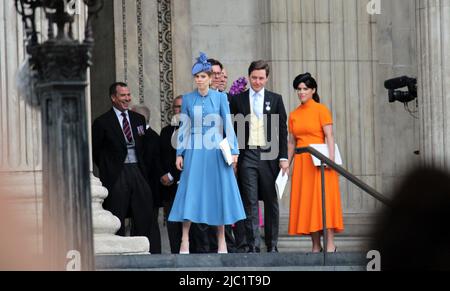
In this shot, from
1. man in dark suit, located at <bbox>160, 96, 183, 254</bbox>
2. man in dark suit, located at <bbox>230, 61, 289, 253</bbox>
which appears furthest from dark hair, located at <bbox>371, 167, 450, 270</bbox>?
man in dark suit, located at <bbox>160, 96, 183, 254</bbox>

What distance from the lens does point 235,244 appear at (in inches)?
582

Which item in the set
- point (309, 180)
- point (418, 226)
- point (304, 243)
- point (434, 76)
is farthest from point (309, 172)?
point (418, 226)

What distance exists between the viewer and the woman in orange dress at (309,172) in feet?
48.2

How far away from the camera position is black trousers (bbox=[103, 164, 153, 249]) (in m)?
14.6

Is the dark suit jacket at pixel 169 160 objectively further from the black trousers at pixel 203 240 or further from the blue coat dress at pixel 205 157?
the blue coat dress at pixel 205 157

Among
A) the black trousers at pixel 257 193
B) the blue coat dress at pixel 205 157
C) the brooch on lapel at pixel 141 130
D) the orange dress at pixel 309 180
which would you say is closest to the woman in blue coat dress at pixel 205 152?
the blue coat dress at pixel 205 157

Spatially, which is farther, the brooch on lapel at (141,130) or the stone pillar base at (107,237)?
the brooch on lapel at (141,130)

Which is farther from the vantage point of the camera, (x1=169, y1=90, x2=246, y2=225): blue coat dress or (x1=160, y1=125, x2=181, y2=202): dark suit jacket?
(x1=160, y1=125, x2=181, y2=202): dark suit jacket

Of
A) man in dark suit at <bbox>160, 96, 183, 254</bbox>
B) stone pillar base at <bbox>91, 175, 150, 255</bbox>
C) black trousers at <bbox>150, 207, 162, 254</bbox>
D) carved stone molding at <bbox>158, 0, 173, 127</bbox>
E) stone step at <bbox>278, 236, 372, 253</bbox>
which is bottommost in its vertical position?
stone step at <bbox>278, 236, 372, 253</bbox>

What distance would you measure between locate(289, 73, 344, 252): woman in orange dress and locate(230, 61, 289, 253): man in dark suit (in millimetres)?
305

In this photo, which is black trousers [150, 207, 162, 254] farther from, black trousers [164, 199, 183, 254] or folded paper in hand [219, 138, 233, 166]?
folded paper in hand [219, 138, 233, 166]

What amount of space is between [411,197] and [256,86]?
1063 cm

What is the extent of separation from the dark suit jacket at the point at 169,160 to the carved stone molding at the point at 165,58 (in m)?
3.29
